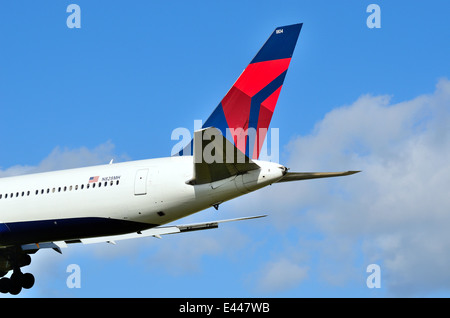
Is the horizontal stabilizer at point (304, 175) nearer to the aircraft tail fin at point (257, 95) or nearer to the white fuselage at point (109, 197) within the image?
the white fuselage at point (109, 197)

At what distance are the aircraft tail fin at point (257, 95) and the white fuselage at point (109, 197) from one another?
2037 mm

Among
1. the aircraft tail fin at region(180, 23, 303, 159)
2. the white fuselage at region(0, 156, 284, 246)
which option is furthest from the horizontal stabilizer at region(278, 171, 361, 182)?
the aircraft tail fin at region(180, 23, 303, 159)

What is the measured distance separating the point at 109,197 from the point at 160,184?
7.24 ft

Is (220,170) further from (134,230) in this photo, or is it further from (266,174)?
(134,230)

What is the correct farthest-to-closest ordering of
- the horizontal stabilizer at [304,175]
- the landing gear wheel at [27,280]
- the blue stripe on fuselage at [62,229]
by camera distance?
the landing gear wheel at [27,280], the blue stripe on fuselage at [62,229], the horizontal stabilizer at [304,175]

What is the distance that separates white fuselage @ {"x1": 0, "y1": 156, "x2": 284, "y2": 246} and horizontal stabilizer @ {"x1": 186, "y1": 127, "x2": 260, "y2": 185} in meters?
0.29

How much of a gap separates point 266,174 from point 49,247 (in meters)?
13.9

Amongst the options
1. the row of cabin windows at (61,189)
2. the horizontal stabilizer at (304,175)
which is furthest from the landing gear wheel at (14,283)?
the horizontal stabilizer at (304,175)

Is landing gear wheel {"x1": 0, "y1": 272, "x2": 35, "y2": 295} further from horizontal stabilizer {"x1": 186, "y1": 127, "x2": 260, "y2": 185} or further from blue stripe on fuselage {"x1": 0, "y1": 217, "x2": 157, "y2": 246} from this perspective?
horizontal stabilizer {"x1": 186, "y1": 127, "x2": 260, "y2": 185}

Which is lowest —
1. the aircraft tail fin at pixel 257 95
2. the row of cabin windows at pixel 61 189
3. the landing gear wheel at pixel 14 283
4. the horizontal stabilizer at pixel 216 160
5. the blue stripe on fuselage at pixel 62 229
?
the landing gear wheel at pixel 14 283

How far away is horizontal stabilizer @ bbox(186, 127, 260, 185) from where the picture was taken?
23531 mm

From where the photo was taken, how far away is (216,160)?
85.7 feet

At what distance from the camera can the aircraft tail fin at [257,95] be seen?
1164 inches

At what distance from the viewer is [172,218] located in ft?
96.4
